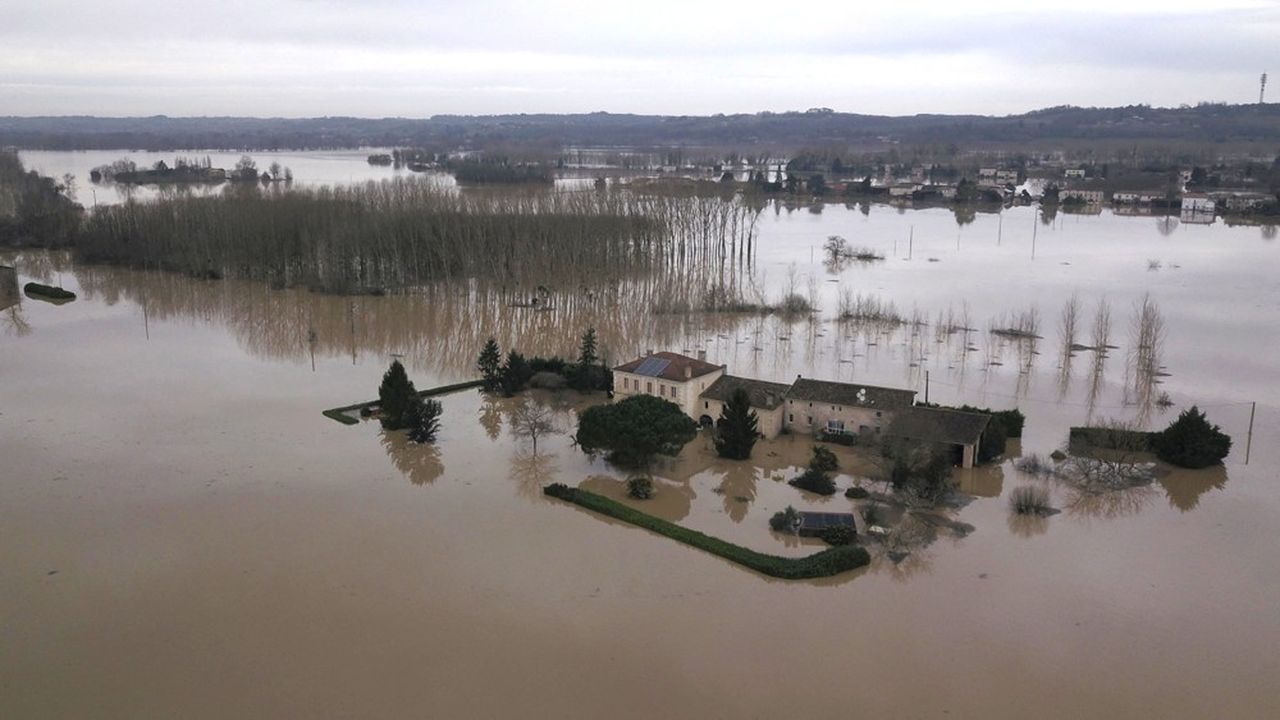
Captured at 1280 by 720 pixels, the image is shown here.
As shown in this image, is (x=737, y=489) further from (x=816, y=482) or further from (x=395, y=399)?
(x=395, y=399)

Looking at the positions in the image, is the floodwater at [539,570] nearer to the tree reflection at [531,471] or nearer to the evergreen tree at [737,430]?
the tree reflection at [531,471]

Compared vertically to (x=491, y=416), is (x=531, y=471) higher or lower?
lower

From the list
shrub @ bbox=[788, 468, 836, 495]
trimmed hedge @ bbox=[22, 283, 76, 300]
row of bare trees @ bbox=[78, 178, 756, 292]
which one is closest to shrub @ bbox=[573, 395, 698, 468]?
shrub @ bbox=[788, 468, 836, 495]

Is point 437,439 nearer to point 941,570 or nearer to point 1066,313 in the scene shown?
point 941,570

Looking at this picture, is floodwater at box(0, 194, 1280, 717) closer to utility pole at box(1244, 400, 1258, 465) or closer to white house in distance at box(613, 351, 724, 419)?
utility pole at box(1244, 400, 1258, 465)

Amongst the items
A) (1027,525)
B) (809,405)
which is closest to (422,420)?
(809,405)

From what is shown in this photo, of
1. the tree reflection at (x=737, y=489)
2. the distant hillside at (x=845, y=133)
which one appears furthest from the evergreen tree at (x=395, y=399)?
the distant hillside at (x=845, y=133)
